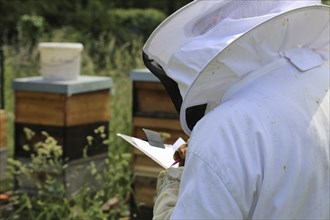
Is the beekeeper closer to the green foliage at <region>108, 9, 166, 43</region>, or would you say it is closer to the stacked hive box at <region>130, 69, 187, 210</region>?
the stacked hive box at <region>130, 69, 187, 210</region>

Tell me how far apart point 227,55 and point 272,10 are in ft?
0.65

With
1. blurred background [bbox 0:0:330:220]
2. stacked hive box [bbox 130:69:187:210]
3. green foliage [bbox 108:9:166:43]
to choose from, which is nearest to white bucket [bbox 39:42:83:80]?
blurred background [bbox 0:0:330:220]

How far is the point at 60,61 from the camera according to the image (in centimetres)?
400

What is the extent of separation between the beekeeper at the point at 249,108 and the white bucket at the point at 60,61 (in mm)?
2631

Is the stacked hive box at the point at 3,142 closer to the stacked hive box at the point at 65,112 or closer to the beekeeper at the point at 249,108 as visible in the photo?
the stacked hive box at the point at 65,112

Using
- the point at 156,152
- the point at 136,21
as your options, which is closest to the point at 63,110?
the point at 156,152

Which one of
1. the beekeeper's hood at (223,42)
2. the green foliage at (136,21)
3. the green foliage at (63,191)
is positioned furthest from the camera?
the green foliage at (136,21)

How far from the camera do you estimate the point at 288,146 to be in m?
1.16

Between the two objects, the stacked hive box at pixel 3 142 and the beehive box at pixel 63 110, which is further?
the stacked hive box at pixel 3 142

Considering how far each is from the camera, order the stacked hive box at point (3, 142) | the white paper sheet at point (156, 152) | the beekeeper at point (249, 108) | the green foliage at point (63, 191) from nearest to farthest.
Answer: the beekeeper at point (249, 108), the white paper sheet at point (156, 152), the green foliage at point (63, 191), the stacked hive box at point (3, 142)

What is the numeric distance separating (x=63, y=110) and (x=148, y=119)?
1.89 ft

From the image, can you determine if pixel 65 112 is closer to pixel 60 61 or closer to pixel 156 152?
pixel 60 61

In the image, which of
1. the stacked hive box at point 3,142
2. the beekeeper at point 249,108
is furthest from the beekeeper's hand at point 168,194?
the stacked hive box at point 3,142

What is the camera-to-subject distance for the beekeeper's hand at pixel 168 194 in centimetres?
124
